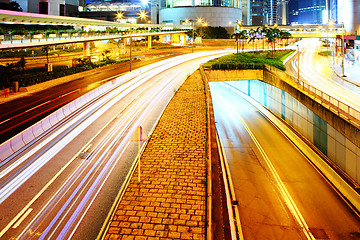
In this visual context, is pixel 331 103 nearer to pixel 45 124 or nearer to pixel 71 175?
pixel 71 175

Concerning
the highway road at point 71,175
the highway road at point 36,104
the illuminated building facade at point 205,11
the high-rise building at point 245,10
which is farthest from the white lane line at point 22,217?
the high-rise building at point 245,10

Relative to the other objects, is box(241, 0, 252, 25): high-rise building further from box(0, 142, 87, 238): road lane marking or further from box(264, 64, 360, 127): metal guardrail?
box(0, 142, 87, 238): road lane marking

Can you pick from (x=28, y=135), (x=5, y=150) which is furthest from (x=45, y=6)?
(x=5, y=150)

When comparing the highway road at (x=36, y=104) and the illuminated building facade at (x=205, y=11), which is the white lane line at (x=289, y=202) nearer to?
the highway road at (x=36, y=104)

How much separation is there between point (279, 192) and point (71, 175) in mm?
13177

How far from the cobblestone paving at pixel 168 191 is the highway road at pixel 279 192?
14.0 feet

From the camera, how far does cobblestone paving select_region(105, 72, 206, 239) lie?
28.5 feet

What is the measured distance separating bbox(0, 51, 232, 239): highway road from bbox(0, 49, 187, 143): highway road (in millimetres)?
2220

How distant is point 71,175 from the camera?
41.6ft

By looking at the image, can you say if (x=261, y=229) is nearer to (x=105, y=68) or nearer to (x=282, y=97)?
(x=282, y=97)

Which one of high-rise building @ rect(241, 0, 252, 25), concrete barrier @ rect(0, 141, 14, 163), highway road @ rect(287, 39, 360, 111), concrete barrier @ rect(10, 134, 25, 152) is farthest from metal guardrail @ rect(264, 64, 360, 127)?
high-rise building @ rect(241, 0, 252, 25)

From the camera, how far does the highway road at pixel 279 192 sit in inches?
537

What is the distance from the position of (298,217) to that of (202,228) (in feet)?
28.6

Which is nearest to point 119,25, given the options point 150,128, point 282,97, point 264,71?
point 264,71
